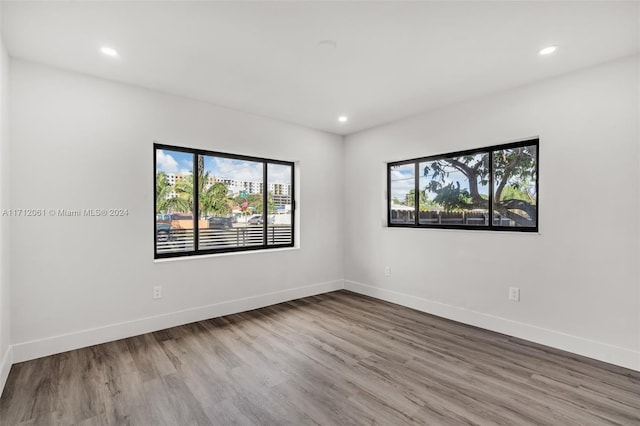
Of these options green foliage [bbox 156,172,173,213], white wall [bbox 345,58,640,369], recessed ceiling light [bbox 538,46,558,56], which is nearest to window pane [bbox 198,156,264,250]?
green foliage [bbox 156,172,173,213]

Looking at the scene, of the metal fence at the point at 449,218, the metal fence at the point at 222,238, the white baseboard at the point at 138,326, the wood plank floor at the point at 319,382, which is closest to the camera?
the wood plank floor at the point at 319,382

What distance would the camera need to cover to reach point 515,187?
3203 millimetres

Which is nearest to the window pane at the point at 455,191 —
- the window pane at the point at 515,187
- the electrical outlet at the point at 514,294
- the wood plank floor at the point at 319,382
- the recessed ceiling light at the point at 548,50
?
the window pane at the point at 515,187

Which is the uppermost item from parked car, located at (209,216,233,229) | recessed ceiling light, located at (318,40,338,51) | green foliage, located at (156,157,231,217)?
recessed ceiling light, located at (318,40,338,51)

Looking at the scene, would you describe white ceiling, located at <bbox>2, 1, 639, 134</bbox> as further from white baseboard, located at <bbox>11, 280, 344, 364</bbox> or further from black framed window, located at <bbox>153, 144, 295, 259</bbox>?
white baseboard, located at <bbox>11, 280, 344, 364</bbox>

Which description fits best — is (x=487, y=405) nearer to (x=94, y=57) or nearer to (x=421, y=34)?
(x=421, y=34)

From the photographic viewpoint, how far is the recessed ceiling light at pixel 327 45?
2.30 m

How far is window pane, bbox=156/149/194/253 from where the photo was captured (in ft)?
11.1

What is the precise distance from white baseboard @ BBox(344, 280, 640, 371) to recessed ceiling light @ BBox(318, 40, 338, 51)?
3053 mm

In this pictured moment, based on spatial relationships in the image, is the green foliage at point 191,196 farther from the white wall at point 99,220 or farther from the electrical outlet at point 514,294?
the electrical outlet at point 514,294

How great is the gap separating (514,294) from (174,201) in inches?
148

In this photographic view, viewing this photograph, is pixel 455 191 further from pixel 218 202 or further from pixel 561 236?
pixel 218 202

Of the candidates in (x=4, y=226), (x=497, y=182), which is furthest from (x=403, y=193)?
(x=4, y=226)

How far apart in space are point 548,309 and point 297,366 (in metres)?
2.40
